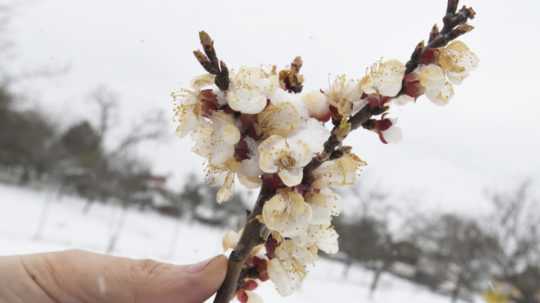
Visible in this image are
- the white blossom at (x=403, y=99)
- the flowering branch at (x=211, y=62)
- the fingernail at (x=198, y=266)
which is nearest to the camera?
the flowering branch at (x=211, y=62)

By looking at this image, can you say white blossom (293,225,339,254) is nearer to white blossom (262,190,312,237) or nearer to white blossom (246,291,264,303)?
white blossom (262,190,312,237)

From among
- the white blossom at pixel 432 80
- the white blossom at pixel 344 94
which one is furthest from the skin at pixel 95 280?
the white blossom at pixel 432 80

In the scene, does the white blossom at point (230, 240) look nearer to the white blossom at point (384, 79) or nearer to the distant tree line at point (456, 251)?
the white blossom at point (384, 79)

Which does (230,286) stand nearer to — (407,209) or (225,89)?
(225,89)

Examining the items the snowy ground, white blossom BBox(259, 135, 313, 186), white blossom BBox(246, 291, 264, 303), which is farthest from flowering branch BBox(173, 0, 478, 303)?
the snowy ground

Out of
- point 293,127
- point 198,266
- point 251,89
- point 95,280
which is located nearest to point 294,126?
point 293,127

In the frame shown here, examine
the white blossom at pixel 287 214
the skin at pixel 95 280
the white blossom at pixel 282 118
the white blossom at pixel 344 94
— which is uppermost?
the white blossom at pixel 344 94
